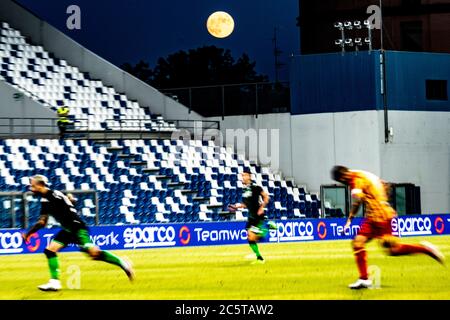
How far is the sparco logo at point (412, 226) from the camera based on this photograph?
3563 cm

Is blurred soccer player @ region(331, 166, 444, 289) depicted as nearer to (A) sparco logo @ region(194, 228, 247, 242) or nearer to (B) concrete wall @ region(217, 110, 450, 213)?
(A) sparco logo @ region(194, 228, 247, 242)

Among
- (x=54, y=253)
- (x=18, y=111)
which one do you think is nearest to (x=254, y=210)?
(x=54, y=253)

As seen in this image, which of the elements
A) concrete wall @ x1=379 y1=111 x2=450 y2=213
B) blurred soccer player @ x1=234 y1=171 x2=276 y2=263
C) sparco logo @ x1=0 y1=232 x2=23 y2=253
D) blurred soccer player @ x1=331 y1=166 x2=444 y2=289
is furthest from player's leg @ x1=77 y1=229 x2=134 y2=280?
concrete wall @ x1=379 y1=111 x2=450 y2=213

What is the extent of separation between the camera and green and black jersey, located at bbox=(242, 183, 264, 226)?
2389 cm

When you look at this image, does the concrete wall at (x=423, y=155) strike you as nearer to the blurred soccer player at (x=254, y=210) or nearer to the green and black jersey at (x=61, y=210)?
the blurred soccer player at (x=254, y=210)

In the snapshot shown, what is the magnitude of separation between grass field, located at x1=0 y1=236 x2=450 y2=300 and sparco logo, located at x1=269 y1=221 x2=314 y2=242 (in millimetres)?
4448

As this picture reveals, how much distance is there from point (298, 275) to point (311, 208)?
19.9 meters

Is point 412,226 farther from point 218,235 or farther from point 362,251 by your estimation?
point 362,251

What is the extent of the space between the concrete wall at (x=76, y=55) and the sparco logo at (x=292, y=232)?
532 inches

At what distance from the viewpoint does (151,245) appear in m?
31.3

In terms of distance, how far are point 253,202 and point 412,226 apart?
13519 mm

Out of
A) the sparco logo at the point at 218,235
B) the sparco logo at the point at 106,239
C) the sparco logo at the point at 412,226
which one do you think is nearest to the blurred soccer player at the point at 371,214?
the sparco logo at the point at 106,239
